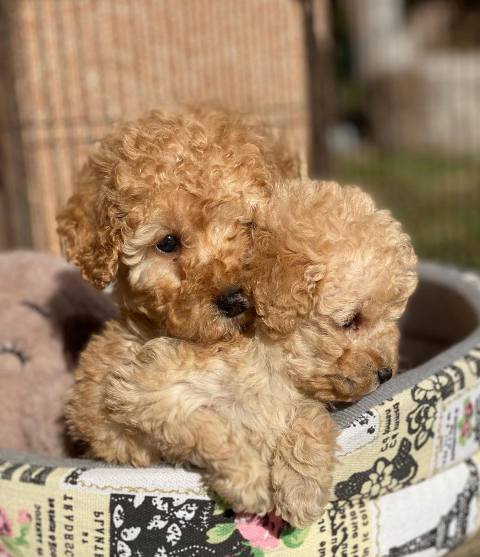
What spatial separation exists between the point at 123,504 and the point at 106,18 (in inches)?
150

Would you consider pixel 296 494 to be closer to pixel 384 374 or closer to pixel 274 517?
pixel 274 517

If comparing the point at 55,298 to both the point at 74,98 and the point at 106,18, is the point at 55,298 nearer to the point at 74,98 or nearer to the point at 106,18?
→ the point at 74,98

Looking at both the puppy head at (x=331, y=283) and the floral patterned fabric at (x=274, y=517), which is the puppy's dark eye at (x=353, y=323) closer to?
the puppy head at (x=331, y=283)

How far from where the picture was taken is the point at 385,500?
2.86 m

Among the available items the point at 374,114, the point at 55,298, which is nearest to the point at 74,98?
the point at 55,298

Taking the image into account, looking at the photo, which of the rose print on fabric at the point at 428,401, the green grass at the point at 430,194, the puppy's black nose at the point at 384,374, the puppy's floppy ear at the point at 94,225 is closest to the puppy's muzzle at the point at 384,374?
the puppy's black nose at the point at 384,374

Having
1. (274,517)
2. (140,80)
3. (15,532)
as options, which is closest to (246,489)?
(274,517)

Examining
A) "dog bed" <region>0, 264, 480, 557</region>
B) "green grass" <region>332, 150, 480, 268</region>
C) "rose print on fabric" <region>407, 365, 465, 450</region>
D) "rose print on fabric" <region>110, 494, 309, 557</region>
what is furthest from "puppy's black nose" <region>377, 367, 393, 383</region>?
"green grass" <region>332, 150, 480, 268</region>

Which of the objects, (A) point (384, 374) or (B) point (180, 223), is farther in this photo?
(B) point (180, 223)

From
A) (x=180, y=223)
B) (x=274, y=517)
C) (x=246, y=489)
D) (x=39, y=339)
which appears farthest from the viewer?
(x=39, y=339)

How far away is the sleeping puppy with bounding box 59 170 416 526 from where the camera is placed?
7.60 feet

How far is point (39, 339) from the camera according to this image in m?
3.74

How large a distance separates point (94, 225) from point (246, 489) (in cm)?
112

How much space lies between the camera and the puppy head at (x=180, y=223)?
2.55 meters
